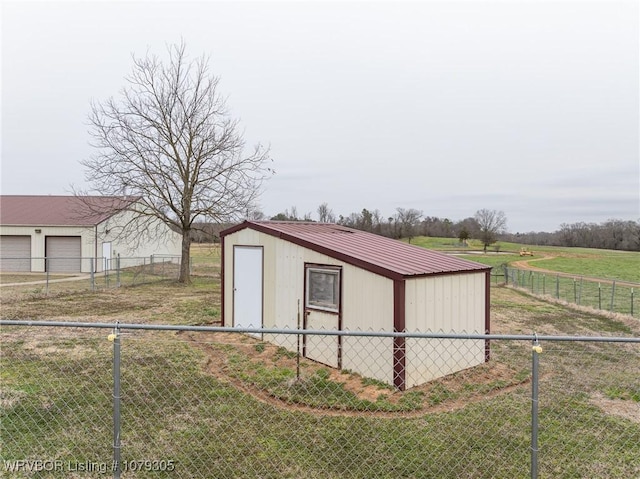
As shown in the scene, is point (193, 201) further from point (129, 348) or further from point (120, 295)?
point (129, 348)

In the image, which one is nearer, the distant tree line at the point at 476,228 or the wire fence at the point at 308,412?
the wire fence at the point at 308,412

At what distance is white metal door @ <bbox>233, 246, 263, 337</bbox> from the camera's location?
8.96 meters

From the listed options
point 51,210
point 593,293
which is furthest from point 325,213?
point 593,293

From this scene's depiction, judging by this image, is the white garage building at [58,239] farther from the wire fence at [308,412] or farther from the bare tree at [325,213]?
the bare tree at [325,213]

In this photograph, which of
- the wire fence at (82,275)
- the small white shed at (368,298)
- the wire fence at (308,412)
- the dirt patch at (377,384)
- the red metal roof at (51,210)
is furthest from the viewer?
the red metal roof at (51,210)

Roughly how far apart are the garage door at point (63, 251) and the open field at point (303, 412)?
1784cm

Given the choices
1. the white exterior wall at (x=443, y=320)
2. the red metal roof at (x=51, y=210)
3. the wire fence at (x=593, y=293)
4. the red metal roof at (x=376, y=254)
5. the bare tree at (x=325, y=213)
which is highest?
the bare tree at (x=325, y=213)

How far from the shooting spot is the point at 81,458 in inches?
151

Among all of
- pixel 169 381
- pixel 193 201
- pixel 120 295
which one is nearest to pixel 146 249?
pixel 193 201

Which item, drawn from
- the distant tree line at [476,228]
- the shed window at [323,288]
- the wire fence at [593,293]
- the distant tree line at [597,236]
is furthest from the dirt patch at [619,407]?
the distant tree line at [597,236]

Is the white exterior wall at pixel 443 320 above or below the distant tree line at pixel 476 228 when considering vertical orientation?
below

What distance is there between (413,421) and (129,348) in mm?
5656

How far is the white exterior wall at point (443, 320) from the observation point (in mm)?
6273

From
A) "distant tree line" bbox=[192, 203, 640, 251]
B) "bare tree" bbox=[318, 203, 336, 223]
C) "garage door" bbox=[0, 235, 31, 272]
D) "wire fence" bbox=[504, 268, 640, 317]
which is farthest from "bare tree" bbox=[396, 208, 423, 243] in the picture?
"garage door" bbox=[0, 235, 31, 272]
